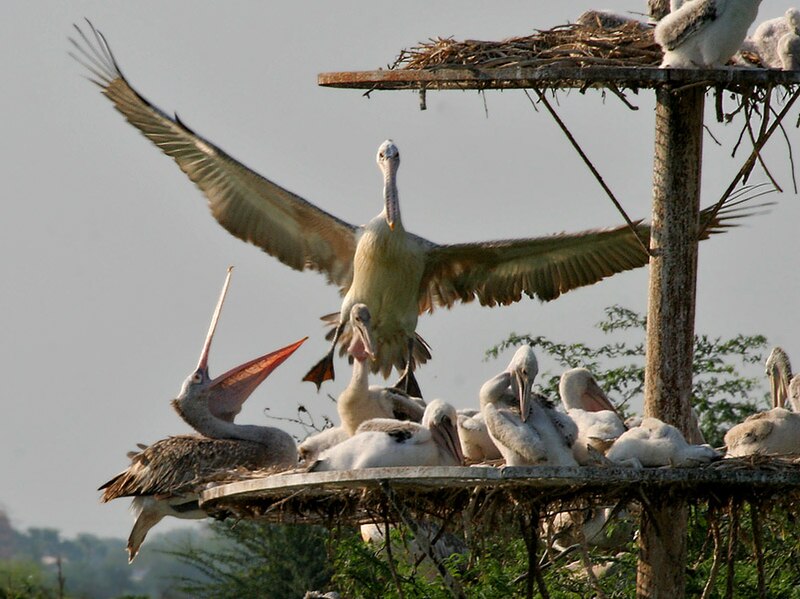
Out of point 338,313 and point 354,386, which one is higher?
point 338,313

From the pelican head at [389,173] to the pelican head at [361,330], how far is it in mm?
691

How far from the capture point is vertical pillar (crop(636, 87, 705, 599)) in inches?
412

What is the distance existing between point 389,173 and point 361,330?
3.96ft

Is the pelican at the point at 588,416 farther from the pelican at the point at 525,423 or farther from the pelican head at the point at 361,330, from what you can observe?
the pelican head at the point at 361,330

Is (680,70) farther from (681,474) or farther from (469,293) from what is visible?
(469,293)

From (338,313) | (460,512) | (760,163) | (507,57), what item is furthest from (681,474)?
(338,313)

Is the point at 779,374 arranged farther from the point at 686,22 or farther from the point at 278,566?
the point at 278,566

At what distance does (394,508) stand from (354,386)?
3.07m

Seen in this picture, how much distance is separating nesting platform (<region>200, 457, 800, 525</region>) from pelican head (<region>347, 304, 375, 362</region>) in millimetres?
3723

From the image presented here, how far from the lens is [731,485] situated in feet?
30.9

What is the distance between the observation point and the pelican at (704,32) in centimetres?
999

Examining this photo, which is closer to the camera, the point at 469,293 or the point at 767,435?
the point at 767,435

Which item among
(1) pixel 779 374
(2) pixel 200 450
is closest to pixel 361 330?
(2) pixel 200 450

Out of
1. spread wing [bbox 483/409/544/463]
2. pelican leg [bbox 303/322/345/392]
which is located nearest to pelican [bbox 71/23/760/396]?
pelican leg [bbox 303/322/345/392]
